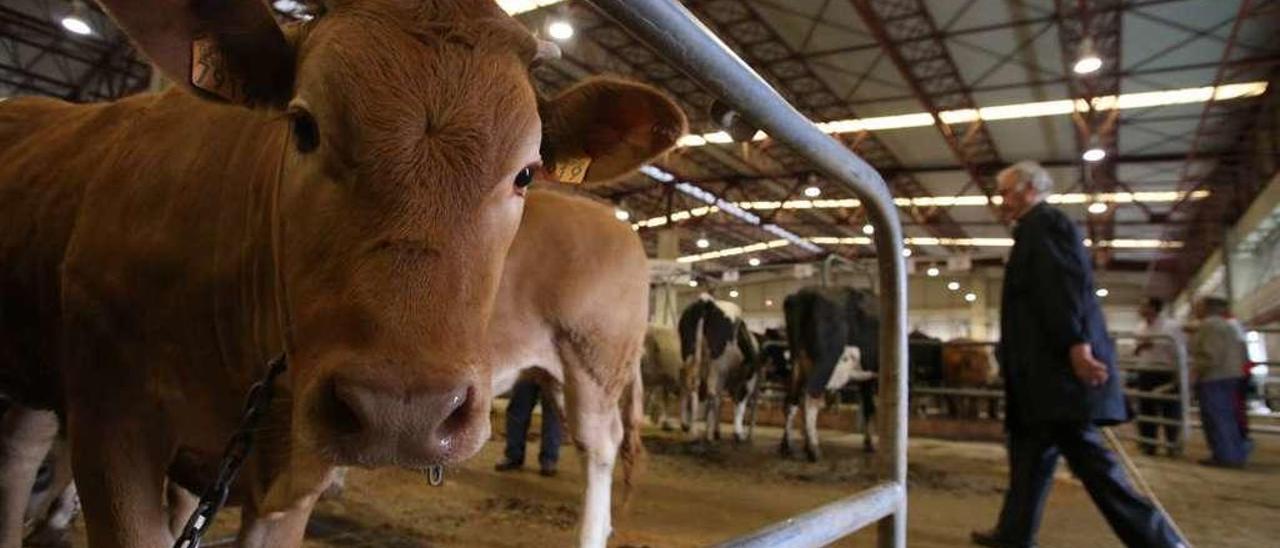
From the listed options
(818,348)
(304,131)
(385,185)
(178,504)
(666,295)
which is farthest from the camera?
(666,295)

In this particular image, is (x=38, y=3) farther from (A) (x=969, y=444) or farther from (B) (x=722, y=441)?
(A) (x=969, y=444)

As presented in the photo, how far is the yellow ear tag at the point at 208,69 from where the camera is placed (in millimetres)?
1374

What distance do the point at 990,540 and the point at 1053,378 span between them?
1.17 meters

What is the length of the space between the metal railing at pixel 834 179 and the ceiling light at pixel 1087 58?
10729 millimetres

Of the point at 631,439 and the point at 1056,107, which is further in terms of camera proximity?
the point at 1056,107

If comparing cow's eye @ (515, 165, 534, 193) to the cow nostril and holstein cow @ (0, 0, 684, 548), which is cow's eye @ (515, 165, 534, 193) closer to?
holstein cow @ (0, 0, 684, 548)

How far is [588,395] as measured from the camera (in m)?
3.57

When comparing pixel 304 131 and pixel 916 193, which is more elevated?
pixel 916 193

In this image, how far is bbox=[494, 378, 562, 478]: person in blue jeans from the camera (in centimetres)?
622

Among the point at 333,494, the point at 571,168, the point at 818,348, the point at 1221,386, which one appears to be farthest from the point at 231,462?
the point at 1221,386

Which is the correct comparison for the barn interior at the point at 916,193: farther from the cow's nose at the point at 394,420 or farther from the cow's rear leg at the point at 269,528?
the cow's nose at the point at 394,420

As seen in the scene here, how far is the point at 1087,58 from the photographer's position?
417 inches

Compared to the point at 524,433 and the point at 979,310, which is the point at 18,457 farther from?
the point at 979,310

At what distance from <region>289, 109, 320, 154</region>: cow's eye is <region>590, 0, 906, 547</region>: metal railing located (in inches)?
24.4
